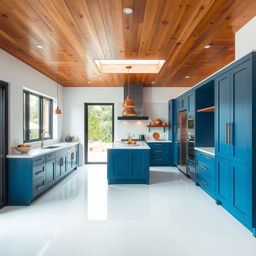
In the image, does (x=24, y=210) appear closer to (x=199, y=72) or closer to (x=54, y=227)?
(x=54, y=227)

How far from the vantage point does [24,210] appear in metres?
3.13

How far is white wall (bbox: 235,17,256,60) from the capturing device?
2633 millimetres

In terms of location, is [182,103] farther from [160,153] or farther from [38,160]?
[38,160]

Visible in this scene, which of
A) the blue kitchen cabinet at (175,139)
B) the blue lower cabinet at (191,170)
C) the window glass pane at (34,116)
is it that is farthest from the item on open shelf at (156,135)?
the window glass pane at (34,116)

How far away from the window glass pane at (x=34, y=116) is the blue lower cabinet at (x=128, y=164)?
1.95m

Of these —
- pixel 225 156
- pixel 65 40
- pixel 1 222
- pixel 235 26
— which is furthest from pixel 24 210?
pixel 235 26

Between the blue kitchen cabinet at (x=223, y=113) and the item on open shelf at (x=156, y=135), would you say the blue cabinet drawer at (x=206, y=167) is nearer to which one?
the blue kitchen cabinet at (x=223, y=113)

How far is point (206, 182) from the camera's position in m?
3.82

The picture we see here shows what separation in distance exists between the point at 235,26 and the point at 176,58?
1.31 m

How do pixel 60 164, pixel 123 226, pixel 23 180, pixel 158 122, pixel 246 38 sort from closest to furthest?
1. pixel 123 226
2. pixel 246 38
3. pixel 23 180
4. pixel 60 164
5. pixel 158 122

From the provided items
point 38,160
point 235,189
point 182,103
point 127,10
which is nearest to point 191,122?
point 182,103

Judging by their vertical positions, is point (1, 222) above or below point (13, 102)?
below

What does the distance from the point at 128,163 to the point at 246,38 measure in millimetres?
3079

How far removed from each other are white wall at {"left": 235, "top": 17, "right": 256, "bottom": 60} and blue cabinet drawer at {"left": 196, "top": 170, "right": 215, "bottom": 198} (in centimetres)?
216
